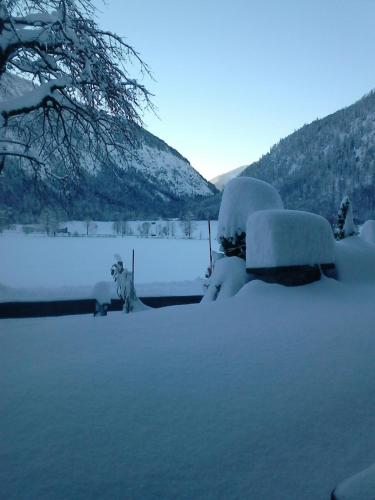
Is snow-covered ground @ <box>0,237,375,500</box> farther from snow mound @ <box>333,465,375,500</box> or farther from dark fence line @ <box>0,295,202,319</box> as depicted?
dark fence line @ <box>0,295,202,319</box>

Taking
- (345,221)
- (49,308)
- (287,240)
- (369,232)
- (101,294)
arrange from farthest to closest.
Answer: (49,308)
(369,232)
(345,221)
(101,294)
(287,240)

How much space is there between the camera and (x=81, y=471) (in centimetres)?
192

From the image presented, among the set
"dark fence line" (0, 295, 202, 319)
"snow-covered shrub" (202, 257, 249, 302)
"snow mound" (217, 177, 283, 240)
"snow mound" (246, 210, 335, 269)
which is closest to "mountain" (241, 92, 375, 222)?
"dark fence line" (0, 295, 202, 319)

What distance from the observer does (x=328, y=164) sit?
99.8m

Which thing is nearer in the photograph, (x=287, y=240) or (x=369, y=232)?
(x=287, y=240)

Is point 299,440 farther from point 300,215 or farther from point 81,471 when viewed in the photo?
point 300,215

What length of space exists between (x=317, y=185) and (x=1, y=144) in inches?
3314

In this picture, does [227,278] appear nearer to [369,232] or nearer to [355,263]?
[355,263]

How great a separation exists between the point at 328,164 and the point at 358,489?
108 meters

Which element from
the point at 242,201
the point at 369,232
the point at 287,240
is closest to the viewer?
the point at 287,240

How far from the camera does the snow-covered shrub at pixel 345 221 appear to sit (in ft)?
31.2

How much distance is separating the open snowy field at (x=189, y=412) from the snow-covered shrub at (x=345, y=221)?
602cm

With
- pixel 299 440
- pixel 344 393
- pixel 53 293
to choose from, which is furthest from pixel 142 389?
pixel 53 293

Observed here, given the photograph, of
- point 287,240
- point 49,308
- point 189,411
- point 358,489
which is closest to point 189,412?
point 189,411
